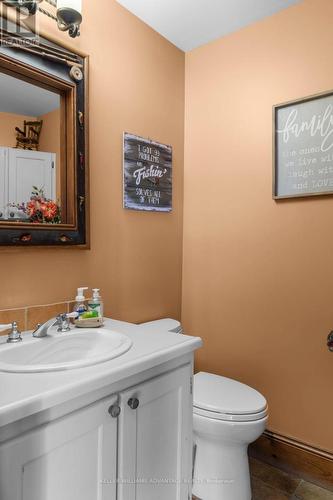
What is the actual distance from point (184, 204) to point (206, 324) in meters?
0.79

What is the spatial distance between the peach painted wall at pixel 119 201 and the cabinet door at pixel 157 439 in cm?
63

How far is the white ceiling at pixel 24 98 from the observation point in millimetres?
1272

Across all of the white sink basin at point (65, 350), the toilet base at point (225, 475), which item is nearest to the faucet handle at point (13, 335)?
the white sink basin at point (65, 350)

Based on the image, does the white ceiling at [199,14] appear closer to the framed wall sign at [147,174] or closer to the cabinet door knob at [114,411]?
the framed wall sign at [147,174]

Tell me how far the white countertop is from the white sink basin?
19mm

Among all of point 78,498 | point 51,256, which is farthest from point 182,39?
point 78,498

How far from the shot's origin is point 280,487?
165 cm

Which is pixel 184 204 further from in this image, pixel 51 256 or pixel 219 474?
pixel 219 474

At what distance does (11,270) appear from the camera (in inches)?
51.4

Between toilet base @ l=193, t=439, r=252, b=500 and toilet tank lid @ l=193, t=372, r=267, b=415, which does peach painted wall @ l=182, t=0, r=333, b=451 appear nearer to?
toilet tank lid @ l=193, t=372, r=267, b=415

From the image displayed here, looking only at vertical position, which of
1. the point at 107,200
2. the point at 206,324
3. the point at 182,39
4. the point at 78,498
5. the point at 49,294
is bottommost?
the point at 78,498

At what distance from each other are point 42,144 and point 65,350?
84 cm

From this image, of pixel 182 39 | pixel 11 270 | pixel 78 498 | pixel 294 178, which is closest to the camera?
pixel 78 498

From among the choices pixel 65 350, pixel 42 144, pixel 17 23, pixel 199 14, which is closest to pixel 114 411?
pixel 65 350
